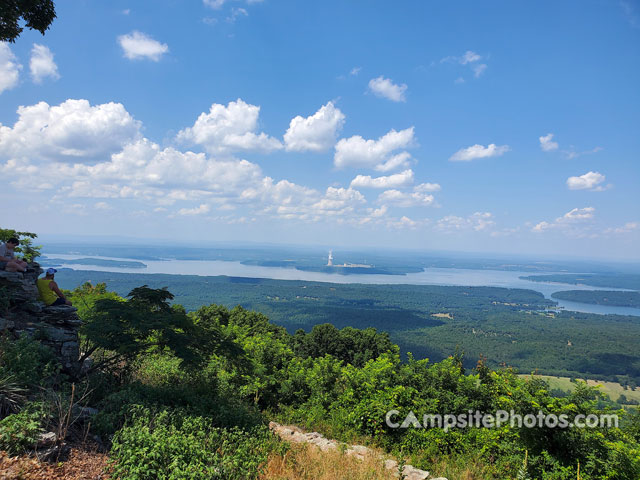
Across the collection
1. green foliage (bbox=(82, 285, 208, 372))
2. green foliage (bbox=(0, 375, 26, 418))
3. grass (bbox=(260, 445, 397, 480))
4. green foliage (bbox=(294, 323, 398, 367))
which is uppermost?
green foliage (bbox=(82, 285, 208, 372))

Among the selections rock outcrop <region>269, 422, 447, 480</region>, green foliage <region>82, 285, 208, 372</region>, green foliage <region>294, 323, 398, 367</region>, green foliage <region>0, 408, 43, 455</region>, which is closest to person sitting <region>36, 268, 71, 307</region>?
green foliage <region>82, 285, 208, 372</region>

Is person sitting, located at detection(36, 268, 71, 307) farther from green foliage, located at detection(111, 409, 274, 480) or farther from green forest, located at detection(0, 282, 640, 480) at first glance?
green foliage, located at detection(111, 409, 274, 480)

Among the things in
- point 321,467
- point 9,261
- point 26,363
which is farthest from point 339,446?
point 9,261

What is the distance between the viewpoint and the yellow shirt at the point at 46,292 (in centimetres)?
789

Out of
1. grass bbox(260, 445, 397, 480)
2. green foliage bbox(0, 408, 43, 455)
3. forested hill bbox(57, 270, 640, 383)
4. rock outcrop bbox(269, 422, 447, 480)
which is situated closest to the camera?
green foliage bbox(0, 408, 43, 455)

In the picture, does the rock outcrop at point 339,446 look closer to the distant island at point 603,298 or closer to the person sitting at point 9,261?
the person sitting at point 9,261

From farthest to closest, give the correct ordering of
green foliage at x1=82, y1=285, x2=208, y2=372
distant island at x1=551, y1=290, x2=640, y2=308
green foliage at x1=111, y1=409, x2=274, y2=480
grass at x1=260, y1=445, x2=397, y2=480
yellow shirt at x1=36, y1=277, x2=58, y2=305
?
distant island at x1=551, y1=290, x2=640, y2=308, yellow shirt at x1=36, y1=277, x2=58, y2=305, green foliage at x1=82, y1=285, x2=208, y2=372, grass at x1=260, y1=445, x2=397, y2=480, green foliage at x1=111, y1=409, x2=274, y2=480

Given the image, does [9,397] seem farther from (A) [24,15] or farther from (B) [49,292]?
(A) [24,15]

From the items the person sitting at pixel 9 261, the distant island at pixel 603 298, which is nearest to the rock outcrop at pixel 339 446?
the person sitting at pixel 9 261

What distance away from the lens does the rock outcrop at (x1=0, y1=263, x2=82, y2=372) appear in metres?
6.73

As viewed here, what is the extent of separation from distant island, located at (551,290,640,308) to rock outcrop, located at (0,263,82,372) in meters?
224

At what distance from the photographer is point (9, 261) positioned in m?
7.38

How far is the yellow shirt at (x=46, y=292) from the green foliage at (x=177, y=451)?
4449mm

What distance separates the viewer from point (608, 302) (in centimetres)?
17275
